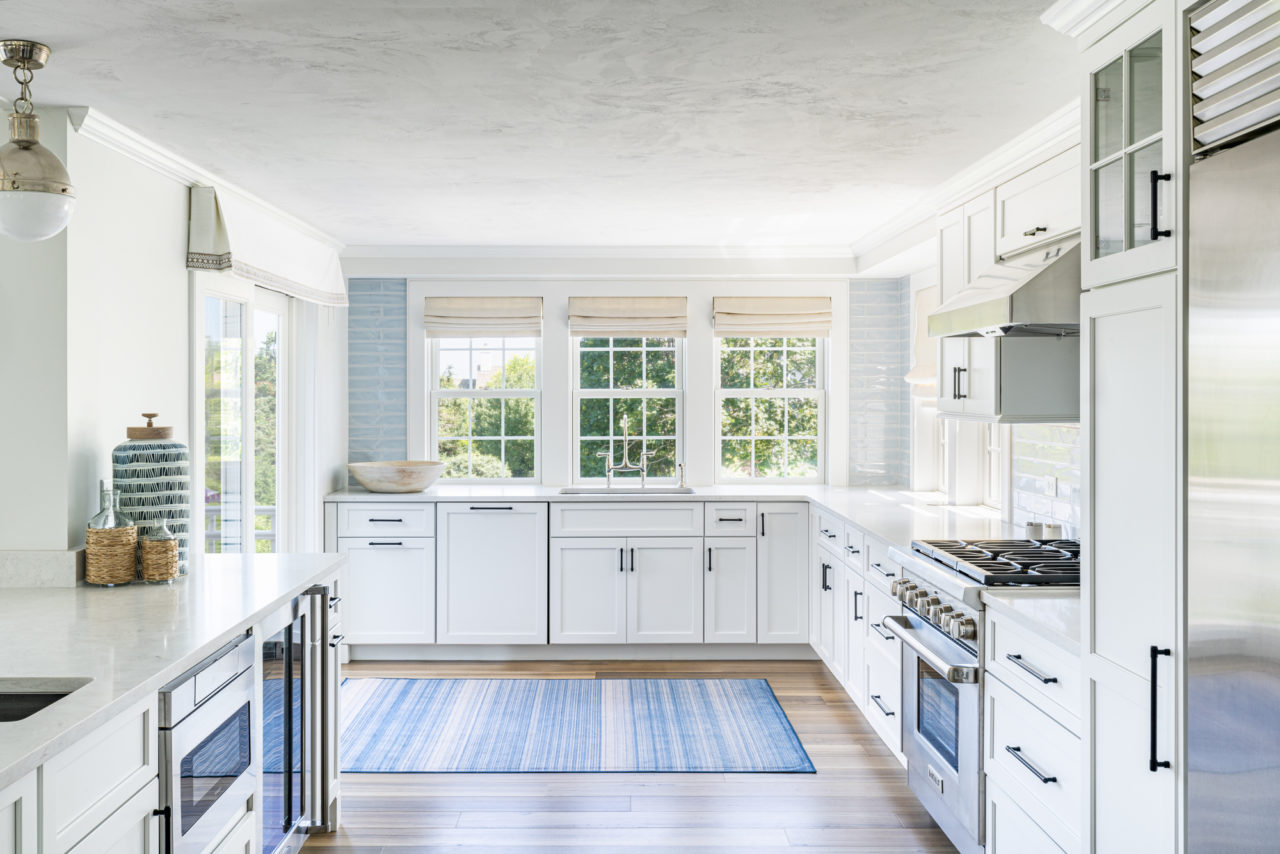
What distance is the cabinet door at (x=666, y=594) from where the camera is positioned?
5.02 metres

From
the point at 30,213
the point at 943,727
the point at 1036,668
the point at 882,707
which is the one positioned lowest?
the point at 882,707

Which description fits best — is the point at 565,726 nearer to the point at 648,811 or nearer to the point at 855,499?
the point at 648,811

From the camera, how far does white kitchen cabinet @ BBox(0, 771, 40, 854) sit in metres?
1.38

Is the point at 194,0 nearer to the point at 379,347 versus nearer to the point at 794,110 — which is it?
the point at 794,110

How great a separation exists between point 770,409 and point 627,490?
106 cm

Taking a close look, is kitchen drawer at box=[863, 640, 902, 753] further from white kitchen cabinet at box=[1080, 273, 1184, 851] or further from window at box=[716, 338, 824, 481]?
window at box=[716, 338, 824, 481]

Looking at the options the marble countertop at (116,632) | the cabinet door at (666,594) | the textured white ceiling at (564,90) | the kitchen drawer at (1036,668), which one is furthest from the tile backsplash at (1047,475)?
the marble countertop at (116,632)

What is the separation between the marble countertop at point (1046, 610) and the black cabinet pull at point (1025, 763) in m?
0.34

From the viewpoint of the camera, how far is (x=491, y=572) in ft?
16.5

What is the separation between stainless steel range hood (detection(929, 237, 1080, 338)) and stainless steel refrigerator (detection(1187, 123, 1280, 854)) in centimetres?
92

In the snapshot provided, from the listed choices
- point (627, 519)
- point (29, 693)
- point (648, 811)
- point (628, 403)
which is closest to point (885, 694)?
point (648, 811)

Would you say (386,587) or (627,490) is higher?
(627,490)

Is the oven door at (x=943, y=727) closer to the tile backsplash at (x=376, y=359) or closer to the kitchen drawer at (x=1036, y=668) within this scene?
the kitchen drawer at (x=1036, y=668)

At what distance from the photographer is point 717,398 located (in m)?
5.58
